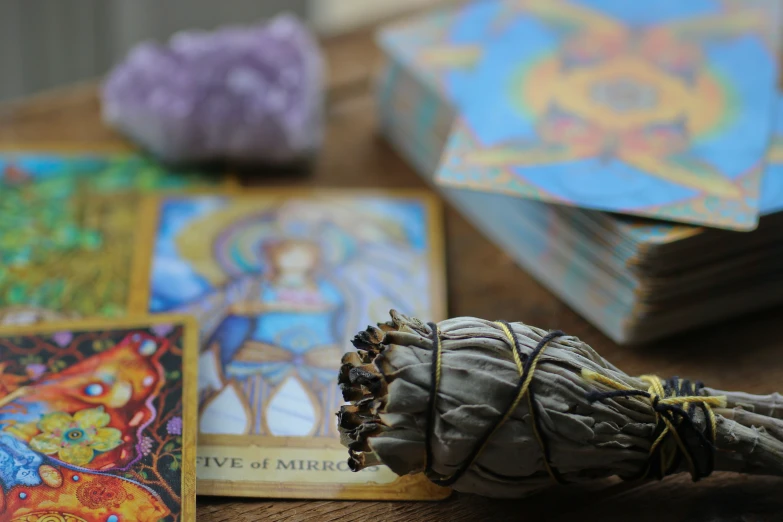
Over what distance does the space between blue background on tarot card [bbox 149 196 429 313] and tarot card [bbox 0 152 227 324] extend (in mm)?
27

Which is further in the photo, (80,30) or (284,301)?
(80,30)

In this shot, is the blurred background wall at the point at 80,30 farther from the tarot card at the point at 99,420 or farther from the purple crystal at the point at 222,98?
the tarot card at the point at 99,420

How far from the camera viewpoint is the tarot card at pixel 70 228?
2.39 feet

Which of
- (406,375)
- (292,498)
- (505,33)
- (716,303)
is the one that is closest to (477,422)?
(406,375)

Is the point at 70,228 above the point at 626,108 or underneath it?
underneath

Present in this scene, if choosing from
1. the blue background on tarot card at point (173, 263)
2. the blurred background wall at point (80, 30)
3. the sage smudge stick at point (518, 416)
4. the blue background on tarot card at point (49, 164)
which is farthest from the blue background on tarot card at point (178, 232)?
the blurred background wall at point (80, 30)

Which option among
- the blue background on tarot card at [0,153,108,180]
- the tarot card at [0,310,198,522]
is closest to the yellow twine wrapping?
the tarot card at [0,310,198,522]

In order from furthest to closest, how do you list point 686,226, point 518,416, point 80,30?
point 80,30
point 686,226
point 518,416

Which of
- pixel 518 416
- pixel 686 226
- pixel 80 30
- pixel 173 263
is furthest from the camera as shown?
pixel 80 30

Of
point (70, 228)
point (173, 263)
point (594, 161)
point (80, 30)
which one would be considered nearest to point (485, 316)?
point (594, 161)

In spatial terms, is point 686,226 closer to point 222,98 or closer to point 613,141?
point 613,141

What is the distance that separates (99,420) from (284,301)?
19cm

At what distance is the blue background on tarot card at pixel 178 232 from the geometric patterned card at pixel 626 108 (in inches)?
3.9

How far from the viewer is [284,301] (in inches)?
28.9
